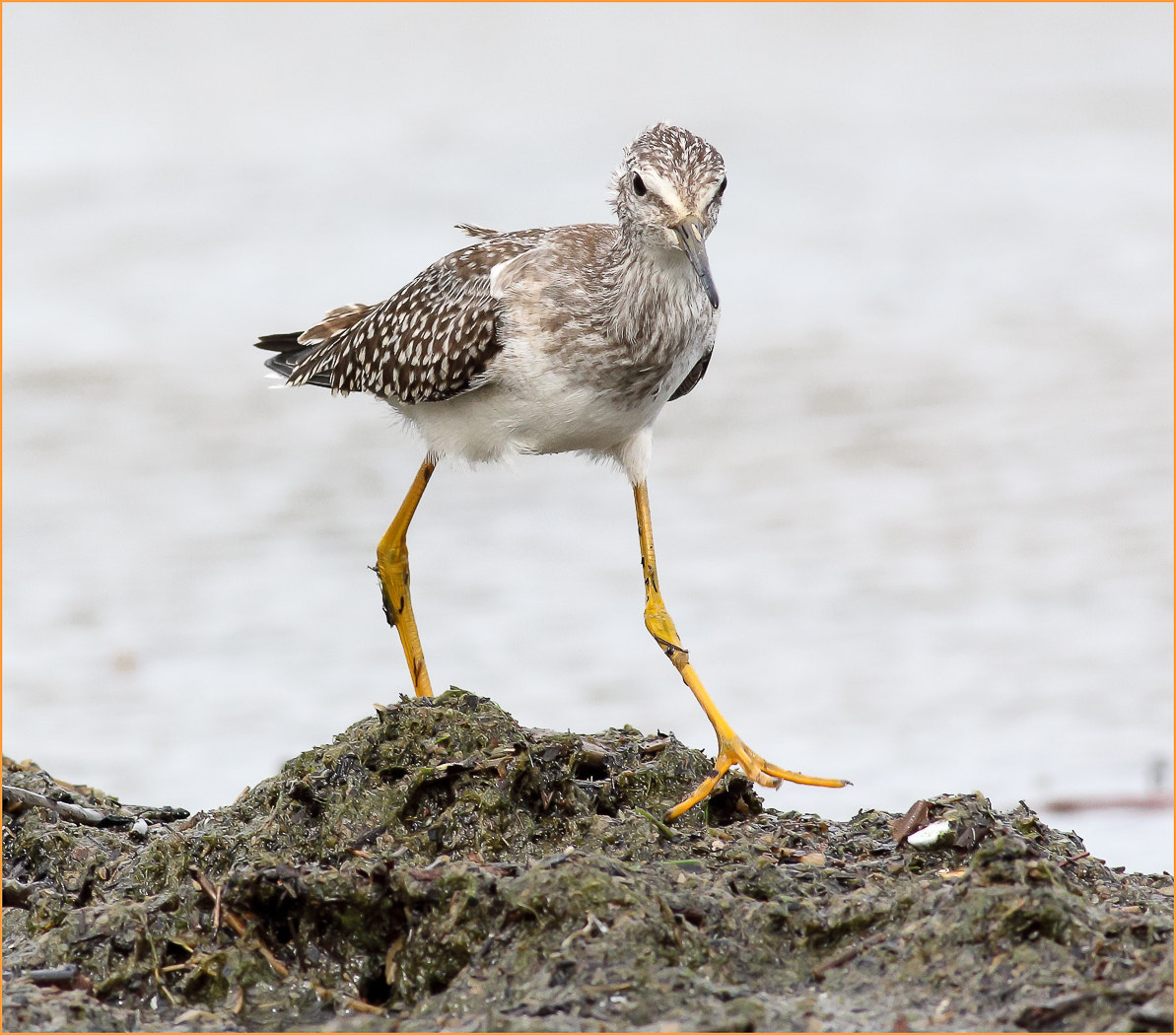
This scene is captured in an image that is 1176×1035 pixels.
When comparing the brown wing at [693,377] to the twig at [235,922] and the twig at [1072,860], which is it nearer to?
the twig at [1072,860]

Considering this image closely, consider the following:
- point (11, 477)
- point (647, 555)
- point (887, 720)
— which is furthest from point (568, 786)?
point (11, 477)

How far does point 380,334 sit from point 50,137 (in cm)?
1363

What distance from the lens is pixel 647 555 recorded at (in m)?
7.35

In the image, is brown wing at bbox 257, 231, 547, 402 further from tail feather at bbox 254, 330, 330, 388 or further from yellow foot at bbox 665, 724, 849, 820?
yellow foot at bbox 665, 724, 849, 820

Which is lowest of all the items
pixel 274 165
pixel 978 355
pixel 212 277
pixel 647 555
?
pixel 647 555

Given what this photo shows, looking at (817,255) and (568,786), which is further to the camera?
(817,255)

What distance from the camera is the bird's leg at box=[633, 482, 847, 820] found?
599 cm

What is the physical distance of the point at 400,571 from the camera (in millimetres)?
8453

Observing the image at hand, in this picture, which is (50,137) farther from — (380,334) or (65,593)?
(380,334)

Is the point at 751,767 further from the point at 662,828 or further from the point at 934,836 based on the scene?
the point at 934,836

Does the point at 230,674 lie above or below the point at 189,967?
above

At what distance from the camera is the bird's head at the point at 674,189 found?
6.53 metres

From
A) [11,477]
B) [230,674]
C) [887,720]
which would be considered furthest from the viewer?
[11,477]

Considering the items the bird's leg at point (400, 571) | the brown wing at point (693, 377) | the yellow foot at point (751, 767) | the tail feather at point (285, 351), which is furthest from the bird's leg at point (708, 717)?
the tail feather at point (285, 351)
